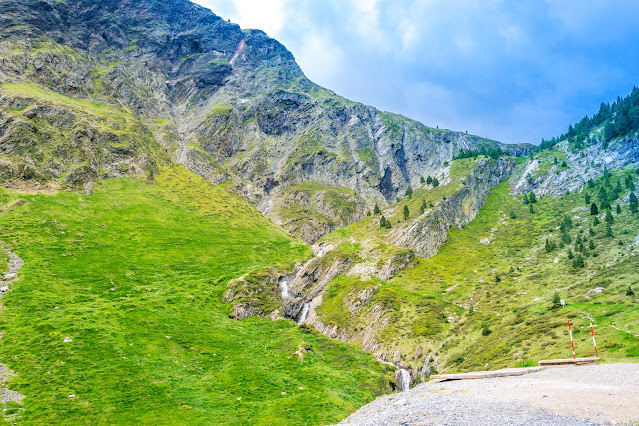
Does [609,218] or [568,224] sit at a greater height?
[568,224]

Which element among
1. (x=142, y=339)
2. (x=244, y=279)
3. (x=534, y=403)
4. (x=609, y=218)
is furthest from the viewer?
(x=609, y=218)

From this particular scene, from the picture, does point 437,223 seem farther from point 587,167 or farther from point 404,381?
point 587,167

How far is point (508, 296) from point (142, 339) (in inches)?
3112

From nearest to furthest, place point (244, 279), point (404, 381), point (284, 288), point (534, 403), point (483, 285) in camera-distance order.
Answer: point (534, 403) → point (404, 381) → point (244, 279) → point (483, 285) → point (284, 288)

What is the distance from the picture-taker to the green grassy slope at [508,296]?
138 feet

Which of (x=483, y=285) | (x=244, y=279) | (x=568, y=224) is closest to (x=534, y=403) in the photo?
(x=244, y=279)

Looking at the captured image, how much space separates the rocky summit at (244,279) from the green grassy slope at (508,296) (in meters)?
0.57

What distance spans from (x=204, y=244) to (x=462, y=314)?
77.6 meters

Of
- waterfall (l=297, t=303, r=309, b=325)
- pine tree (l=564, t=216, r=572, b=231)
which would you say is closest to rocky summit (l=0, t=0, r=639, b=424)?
waterfall (l=297, t=303, r=309, b=325)

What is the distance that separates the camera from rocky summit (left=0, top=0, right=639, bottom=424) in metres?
35.3

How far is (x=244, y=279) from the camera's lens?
87375mm

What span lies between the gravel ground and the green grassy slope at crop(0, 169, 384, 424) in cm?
1634

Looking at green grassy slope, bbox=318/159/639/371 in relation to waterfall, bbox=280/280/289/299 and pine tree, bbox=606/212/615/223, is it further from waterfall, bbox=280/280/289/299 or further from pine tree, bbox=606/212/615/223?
waterfall, bbox=280/280/289/299

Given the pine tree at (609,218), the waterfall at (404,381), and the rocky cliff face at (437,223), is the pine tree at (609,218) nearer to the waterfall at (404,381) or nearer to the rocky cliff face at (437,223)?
the rocky cliff face at (437,223)
